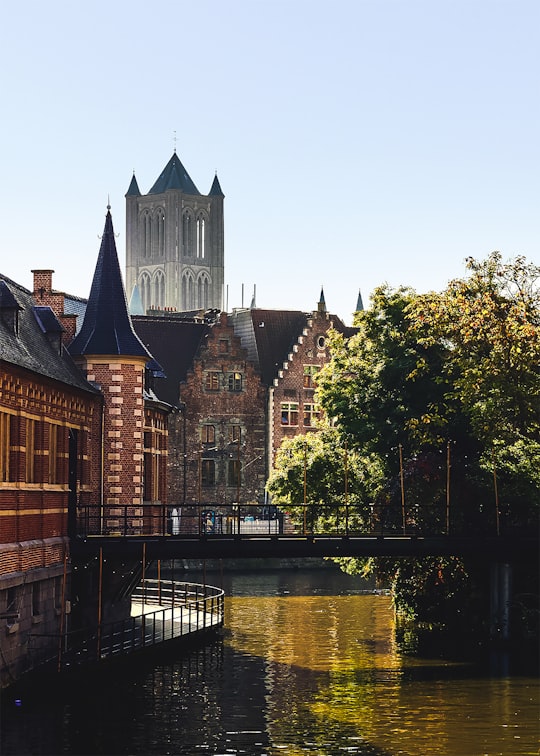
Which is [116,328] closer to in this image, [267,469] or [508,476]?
[508,476]

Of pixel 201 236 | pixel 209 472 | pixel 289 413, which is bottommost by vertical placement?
pixel 209 472

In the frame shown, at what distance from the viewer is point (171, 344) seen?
8988cm

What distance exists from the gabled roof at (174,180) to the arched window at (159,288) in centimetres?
1052

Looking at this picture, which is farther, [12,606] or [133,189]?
[133,189]

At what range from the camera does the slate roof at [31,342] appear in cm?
3353

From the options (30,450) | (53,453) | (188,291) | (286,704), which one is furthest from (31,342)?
(188,291)

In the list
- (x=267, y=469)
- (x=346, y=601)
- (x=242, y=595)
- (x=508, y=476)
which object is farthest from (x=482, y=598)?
(x=267, y=469)

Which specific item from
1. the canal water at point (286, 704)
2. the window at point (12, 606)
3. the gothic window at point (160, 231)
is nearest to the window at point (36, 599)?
the window at point (12, 606)

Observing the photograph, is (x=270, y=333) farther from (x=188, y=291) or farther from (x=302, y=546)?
(x=188, y=291)

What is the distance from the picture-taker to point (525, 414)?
138 ft

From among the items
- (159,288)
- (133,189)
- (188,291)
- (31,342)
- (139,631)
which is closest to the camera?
(31,342)

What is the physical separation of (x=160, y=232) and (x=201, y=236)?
17.6 feet

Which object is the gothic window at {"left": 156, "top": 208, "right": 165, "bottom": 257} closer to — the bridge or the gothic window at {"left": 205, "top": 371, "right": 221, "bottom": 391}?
the gothic window at {"left": 205, "top": 371, "right": 221, "bottom": 391}

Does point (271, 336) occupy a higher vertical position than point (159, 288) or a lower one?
lower
